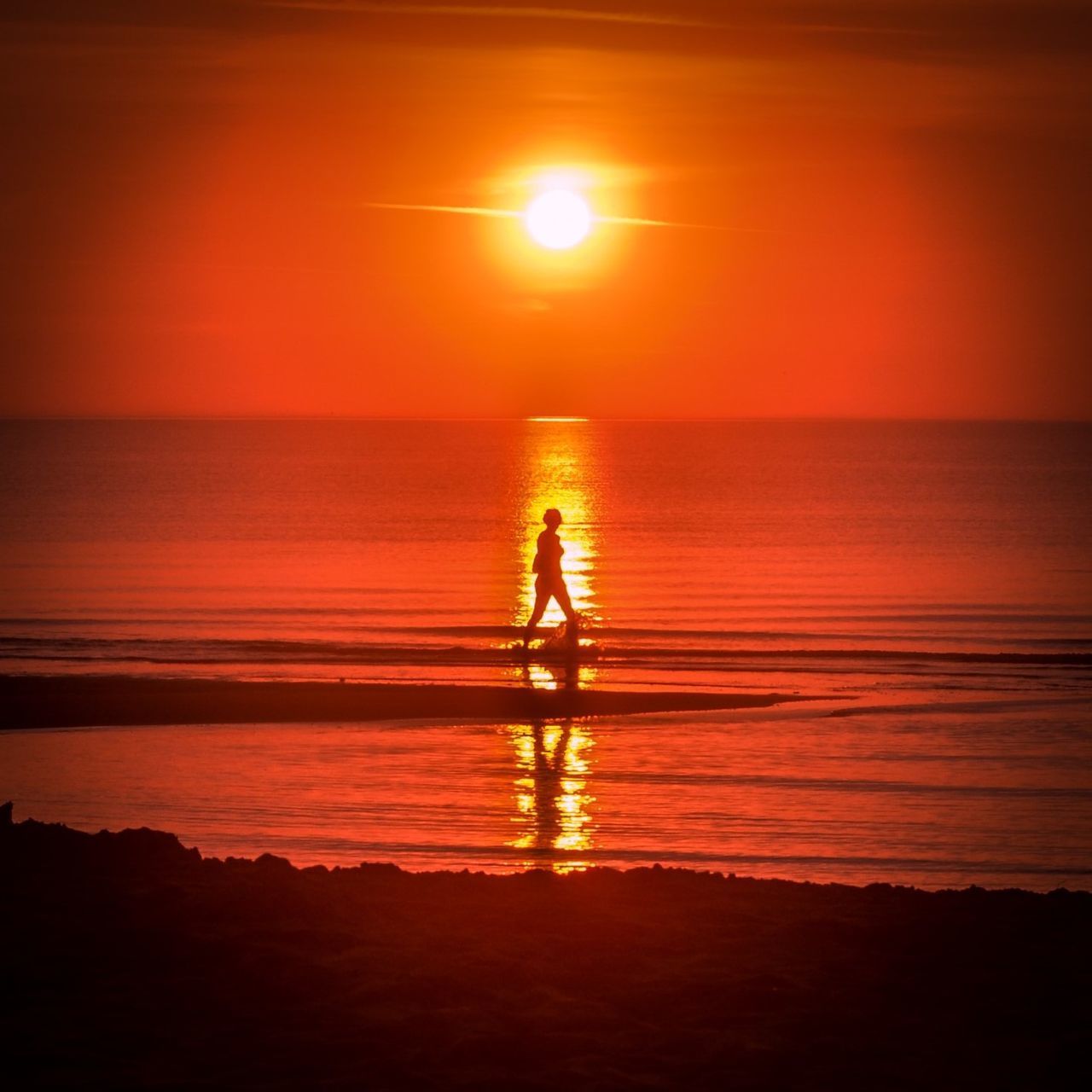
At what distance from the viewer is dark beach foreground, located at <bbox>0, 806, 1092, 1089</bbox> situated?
A: 231 inches

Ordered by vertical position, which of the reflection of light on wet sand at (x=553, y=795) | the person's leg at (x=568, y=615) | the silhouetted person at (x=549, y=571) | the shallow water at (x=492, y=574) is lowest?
the reflection of light on wet sand at (x=553, y=795)

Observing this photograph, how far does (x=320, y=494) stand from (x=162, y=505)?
52.6ft

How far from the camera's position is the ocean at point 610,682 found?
11305mm

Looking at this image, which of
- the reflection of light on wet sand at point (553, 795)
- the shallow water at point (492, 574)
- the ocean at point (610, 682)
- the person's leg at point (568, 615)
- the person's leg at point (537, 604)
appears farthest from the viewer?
the shallow water at point (492, 574)

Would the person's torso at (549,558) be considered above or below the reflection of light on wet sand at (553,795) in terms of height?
above

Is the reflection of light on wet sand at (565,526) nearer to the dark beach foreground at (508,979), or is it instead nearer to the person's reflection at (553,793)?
the person's reflection at (553,793)

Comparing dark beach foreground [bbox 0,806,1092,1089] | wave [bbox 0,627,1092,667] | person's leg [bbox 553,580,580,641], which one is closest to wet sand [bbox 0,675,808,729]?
person's leg [bbox 553,580,580,641]

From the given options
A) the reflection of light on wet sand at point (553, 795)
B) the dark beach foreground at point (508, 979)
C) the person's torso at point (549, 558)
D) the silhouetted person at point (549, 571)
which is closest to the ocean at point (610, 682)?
the reflection of light on wet sand at point (553, 795)

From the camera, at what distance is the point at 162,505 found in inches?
2734

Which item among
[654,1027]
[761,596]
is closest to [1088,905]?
[654,1027]

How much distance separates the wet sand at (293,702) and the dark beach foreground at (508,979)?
24.8ft

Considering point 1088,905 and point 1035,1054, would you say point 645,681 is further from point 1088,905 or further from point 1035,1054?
point 1035,1054

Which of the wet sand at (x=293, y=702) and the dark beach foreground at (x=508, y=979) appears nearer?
Result: the dark beach foreground at (x=508, y=979)

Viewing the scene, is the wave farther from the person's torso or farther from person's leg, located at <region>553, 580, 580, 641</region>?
the person's torso
